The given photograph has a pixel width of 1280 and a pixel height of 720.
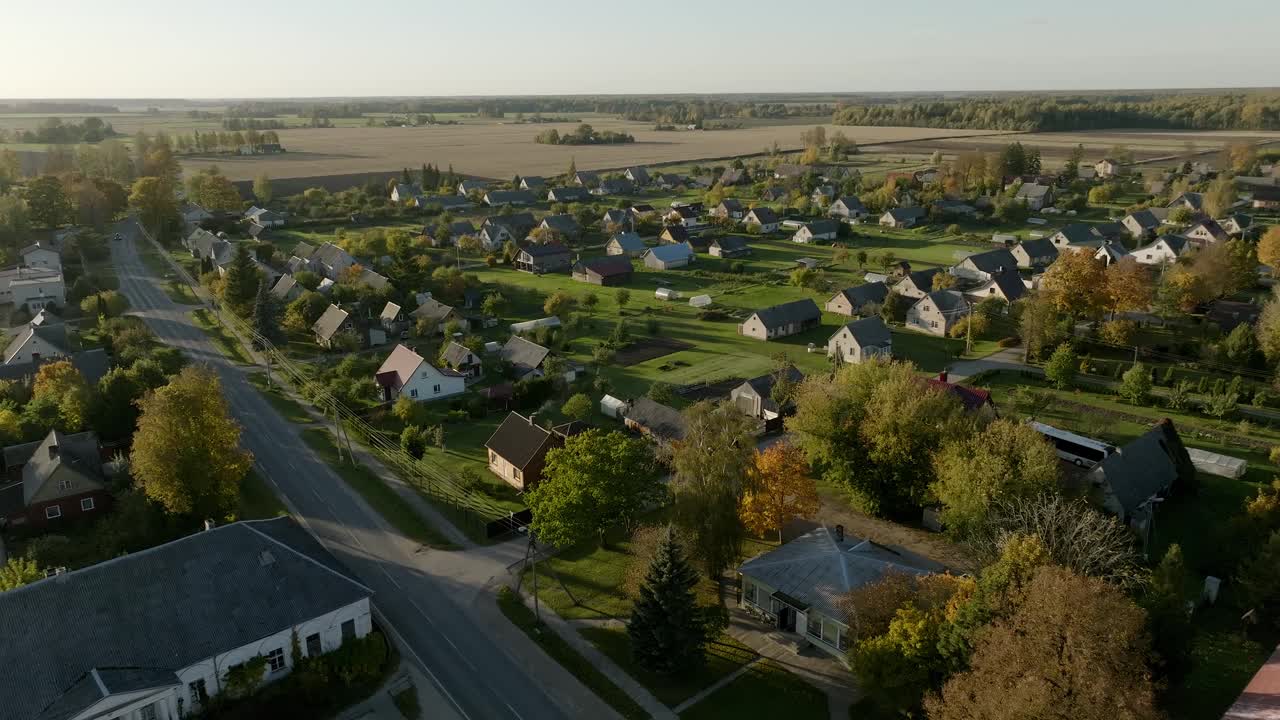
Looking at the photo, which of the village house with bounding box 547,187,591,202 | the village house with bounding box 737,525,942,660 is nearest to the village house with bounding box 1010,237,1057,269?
the village house with bounding box 737,525,942,660

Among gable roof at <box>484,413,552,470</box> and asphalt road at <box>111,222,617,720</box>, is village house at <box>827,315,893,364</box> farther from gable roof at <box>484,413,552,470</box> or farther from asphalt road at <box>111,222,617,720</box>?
asphalt road at <box>111,222,617,720</box>

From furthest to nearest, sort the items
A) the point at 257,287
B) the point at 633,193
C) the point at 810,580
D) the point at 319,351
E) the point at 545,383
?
the point at 633,193
the point at 257,287
the point at 319,351
the point at 545,383
the point at 810,580

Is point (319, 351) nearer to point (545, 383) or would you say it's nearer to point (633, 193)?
point (545, 383)

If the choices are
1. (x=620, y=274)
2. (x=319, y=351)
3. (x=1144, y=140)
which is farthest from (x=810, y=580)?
(x=1144, y=140)

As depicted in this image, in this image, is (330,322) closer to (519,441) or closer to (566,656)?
(519,441)

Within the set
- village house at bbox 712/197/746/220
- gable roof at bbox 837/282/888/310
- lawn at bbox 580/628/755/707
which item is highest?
village house at bbox 712/197/746/220

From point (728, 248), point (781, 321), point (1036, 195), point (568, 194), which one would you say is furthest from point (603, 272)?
point (1036, 195)
